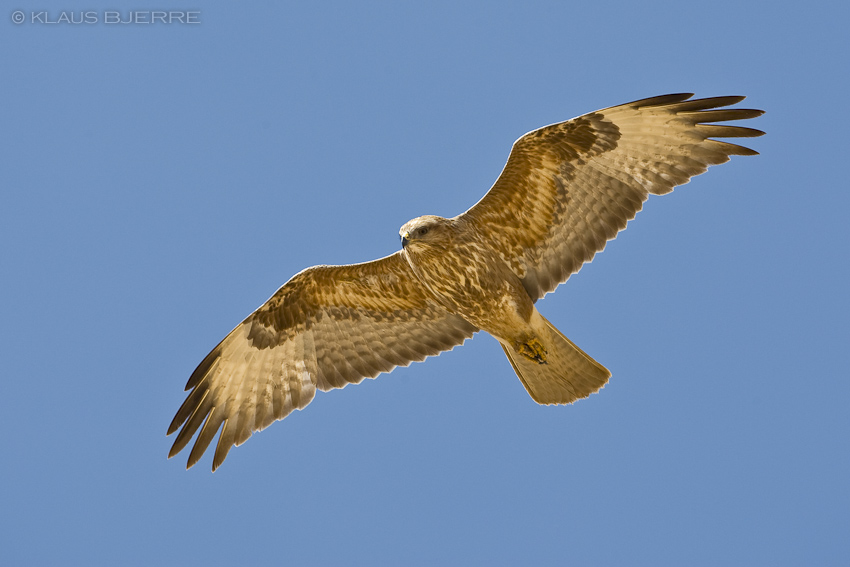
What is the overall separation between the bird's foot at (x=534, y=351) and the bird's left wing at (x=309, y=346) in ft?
3.21

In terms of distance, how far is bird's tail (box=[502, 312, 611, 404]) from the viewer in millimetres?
9672

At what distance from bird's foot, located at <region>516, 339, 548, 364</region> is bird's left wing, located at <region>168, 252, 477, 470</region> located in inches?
38.6

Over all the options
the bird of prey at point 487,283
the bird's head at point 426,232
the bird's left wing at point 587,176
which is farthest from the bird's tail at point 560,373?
the bird's head at point 426,232

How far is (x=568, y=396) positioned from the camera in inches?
386

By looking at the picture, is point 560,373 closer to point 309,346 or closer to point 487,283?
point 487,283

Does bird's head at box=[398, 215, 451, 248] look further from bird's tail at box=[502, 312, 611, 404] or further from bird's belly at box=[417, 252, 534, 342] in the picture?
bird's tail at box=[502, 312, 611, 404]

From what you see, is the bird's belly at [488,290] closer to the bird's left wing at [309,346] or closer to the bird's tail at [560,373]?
the bird's tail at [560,373]

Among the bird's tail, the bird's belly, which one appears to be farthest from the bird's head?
the bird's tail

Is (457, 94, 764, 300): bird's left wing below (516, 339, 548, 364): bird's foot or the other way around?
the other way around

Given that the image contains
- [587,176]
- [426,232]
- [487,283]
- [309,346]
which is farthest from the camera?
[309,346]

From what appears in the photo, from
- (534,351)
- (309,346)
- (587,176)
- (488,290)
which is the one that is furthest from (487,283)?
(309,346)

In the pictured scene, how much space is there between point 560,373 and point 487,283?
4.18 ft

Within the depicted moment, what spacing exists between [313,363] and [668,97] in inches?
200

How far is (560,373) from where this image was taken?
9766 millimetres
